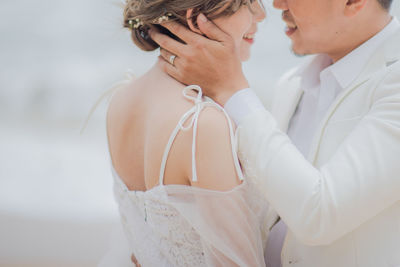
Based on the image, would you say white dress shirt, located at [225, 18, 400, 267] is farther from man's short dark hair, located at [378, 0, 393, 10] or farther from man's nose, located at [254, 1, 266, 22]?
man's nose, located at [254, 1, 266, 22]

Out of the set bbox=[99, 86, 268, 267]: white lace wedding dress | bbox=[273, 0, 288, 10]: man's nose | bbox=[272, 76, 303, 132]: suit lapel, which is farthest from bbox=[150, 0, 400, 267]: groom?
bbox=[272, 76, 303, 132]: suit lapel

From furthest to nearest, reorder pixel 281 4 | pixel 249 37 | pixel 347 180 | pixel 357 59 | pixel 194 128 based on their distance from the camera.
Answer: pixel 281 4
pixel 357 59
pixel 249 37
pixel 347 180
pixel 194 128

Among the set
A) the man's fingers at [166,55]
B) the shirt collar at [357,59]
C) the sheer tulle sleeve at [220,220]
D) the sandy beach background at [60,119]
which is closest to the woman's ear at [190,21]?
the man's fingers at [166,55]

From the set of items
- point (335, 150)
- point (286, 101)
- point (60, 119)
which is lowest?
point (60, 119)

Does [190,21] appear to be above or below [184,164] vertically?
above

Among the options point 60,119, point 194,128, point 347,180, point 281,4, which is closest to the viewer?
point 194,128

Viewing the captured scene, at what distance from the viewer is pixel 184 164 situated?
143 centimetres

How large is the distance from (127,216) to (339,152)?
2.53 ft

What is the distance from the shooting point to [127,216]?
1.73 metres

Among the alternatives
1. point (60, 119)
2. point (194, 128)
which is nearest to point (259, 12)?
point (194, 128)

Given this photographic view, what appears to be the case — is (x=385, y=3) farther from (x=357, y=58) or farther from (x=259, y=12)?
(x=259, y=12)

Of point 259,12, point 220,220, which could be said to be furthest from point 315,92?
point 220,220

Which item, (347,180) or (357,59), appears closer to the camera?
(347,180)

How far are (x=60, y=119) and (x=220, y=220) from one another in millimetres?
5173
